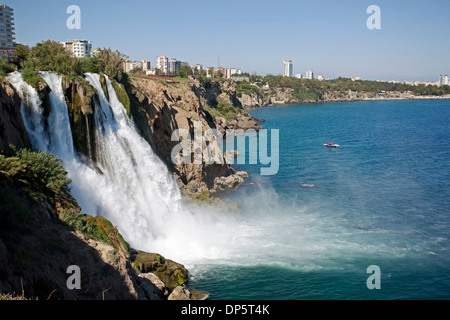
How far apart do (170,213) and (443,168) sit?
1262 inches

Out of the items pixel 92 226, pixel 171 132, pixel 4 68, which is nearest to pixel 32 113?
pixel 4 68

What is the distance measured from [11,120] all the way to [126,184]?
27.1 ft

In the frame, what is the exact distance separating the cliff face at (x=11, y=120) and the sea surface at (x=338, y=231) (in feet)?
32.6

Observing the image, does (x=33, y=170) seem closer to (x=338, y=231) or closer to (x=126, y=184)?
(x=126, y=184)

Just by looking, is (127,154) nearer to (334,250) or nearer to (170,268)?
(170,268)

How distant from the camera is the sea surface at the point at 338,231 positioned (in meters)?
18.5

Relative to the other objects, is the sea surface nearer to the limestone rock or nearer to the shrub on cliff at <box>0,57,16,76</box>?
the limestone rock

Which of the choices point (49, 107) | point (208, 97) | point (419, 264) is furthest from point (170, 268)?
point (208, 97)

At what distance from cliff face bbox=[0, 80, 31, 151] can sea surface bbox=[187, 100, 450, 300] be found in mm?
9946

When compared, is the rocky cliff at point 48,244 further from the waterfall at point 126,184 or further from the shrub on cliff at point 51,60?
the shrub on cliff at point 51,60

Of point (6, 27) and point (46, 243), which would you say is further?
point (6, 27)

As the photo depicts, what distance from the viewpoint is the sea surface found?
18.5m

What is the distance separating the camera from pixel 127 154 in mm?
23500

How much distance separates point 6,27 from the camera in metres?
91.1
